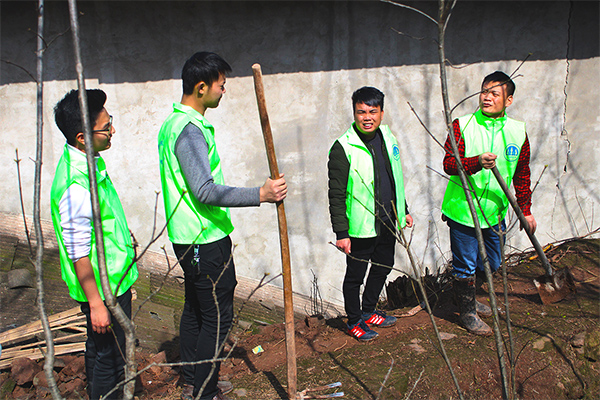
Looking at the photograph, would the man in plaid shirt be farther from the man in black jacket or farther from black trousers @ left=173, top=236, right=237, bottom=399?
black trousers @ left=173, top=236, right=237, bottom=399

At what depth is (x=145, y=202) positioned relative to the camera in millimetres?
4785

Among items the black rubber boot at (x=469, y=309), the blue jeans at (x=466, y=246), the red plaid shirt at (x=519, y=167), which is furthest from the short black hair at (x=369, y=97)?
the black rubber boot at (x=469, y=309)

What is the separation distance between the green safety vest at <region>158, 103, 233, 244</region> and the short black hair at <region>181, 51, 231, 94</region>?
142 millimetres

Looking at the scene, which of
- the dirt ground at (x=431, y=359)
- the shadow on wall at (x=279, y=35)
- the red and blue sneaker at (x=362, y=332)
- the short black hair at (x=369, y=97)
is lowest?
the dirt ground at (x=431, y=359)

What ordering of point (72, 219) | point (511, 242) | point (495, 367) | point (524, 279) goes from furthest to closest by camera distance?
point (511, 242), point (524, 279), point (495, 367), point (72, 219)

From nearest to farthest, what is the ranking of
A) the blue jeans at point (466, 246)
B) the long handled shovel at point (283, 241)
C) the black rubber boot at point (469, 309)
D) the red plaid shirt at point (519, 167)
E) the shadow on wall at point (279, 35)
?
the long handled shovel at point (283, 241) < the red plaid shirt at point (519, 167) < the blue jeans at point (466, 246) < the black rubber boot at point (469, 309) < the shadow on wall at point (279, 35)

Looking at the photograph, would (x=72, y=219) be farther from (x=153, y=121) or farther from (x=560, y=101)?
(x=560, y=101)

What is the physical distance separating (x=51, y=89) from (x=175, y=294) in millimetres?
2548

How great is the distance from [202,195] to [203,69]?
631 mm

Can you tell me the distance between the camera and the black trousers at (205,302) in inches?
87.9

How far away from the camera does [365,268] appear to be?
9.87 ft

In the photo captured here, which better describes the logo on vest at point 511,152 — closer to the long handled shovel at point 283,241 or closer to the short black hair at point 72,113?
the long handled shovel at point 283,241

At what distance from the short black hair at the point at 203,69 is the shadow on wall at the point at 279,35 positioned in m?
2.49

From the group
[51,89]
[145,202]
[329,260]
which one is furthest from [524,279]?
[51,89]
